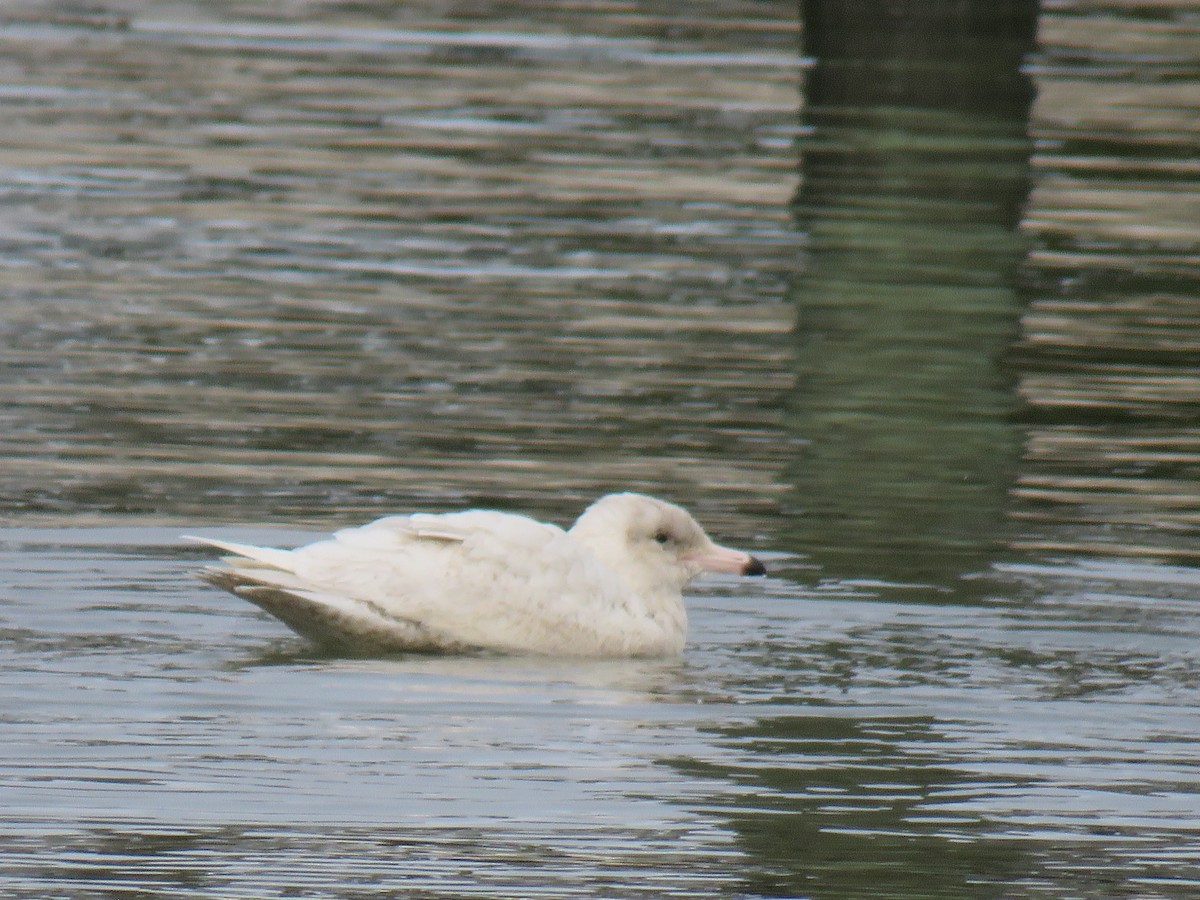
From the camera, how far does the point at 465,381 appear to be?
46.7 feet

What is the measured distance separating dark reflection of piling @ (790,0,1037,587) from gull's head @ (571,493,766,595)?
2.89ft

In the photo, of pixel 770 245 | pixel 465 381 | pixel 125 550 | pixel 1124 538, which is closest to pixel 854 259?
pixel 770 245

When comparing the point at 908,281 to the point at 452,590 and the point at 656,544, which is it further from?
the point at 452,590

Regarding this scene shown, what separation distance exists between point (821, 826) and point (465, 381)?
259 inches

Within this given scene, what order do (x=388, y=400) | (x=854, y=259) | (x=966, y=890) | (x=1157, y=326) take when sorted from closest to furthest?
1. (x=966, y=890)
2. (x=388, y=400)
3. (x=1157, y=326)
4. (x=854, y=259)

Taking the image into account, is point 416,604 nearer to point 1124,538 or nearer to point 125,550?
point 125,550

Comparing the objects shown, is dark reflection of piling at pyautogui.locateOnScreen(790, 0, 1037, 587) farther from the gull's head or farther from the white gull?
the white gull


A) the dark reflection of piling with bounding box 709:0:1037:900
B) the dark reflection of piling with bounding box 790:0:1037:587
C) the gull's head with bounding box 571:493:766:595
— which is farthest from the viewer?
the dark reflection of piling with bounding box 790:0:1037:587

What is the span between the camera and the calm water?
7832 mm

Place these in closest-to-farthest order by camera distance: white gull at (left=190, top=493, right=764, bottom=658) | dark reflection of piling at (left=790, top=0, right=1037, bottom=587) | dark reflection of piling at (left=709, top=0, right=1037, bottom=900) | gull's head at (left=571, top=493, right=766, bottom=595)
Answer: dark reflection of piling at (left=709, top=0, right=1037, bottom=900), white gull at (left=190, top=493, right=764, bottom=658), gull's head at (left=571, top=493, right=766, bottom=595), dark reflection of piling at (left=790, top=0, right=1037, bottom=587)

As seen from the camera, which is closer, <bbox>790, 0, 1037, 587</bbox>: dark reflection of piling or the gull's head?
the gull's head

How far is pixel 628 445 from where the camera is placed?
512 inches

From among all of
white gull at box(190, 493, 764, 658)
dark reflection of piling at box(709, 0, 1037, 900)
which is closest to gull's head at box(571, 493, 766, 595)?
white gull at box(190, 493, 764, 658)

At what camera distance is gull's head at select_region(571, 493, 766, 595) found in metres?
10.3
